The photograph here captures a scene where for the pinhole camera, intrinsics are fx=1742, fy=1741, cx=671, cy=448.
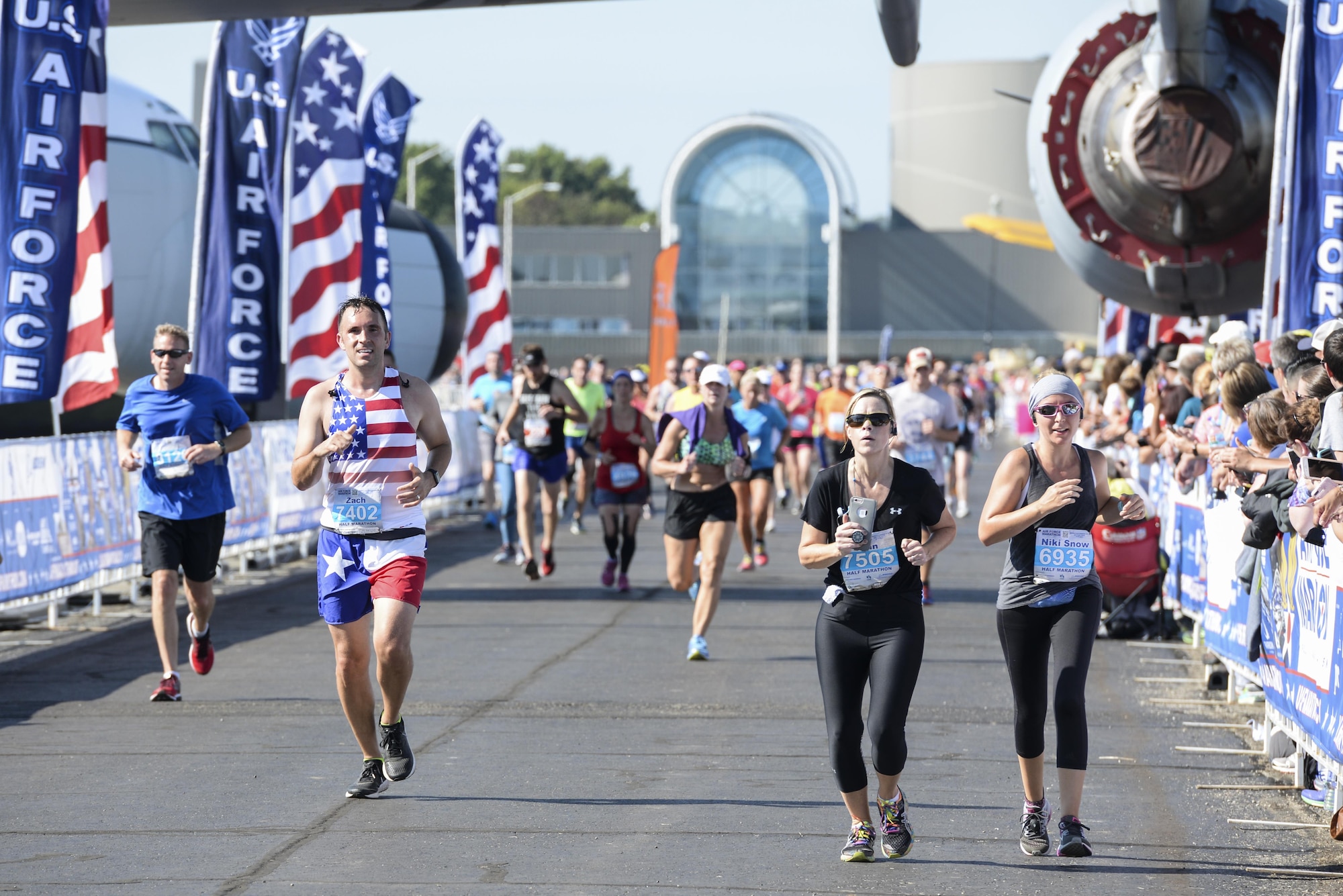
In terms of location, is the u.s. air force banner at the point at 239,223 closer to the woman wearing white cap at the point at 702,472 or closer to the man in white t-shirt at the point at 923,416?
the woman wearing white cap at the point at 702,472

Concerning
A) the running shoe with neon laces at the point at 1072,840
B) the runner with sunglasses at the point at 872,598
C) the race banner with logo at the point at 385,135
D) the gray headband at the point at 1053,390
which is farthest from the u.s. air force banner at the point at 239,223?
the running shoe with neon laces at the point at 1072,840

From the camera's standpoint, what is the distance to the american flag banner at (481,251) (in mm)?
23281

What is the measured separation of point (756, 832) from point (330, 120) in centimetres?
1103

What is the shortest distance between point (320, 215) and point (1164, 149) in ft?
27.2

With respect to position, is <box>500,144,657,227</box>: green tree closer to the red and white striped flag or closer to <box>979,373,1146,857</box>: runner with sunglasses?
the red and white striped flag

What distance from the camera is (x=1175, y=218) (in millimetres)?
9898

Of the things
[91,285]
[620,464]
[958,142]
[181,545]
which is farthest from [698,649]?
[958,142]

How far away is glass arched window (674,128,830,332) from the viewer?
8044cm

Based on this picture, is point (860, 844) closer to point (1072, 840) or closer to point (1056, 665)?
point (1072, 840)

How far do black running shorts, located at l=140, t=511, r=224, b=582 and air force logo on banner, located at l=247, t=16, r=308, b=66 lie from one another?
6.69 m

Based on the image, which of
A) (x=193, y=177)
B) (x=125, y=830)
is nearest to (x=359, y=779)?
(x=125, y=830)

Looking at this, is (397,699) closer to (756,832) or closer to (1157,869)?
(756,832)

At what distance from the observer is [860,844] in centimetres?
571

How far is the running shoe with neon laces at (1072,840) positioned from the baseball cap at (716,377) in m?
5.67
